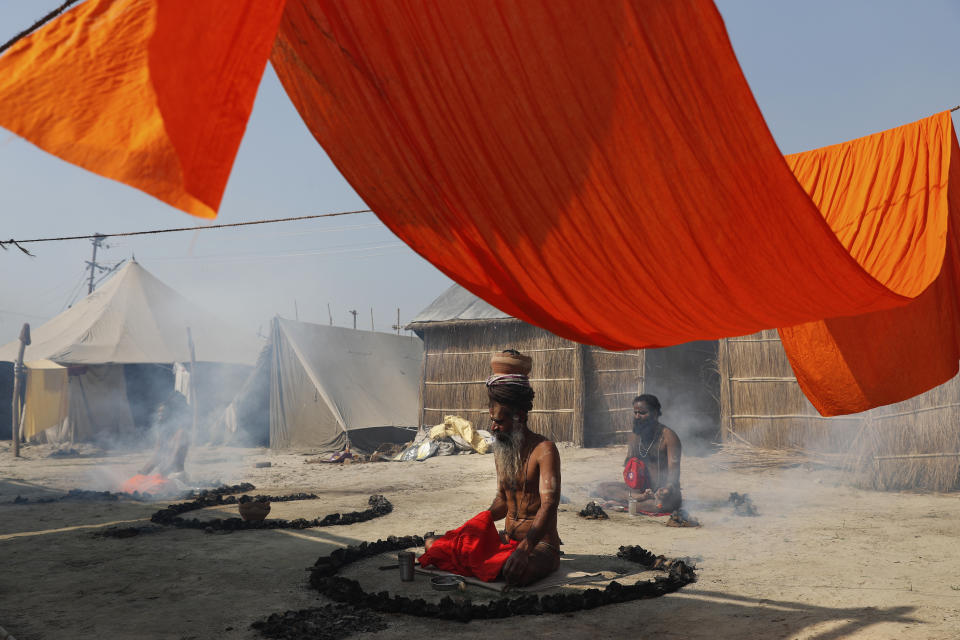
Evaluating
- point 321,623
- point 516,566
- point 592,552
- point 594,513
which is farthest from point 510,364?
point 594,513

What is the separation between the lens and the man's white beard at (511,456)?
539 centimetres

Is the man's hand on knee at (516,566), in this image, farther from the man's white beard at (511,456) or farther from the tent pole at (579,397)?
the tent pole at (579,397)

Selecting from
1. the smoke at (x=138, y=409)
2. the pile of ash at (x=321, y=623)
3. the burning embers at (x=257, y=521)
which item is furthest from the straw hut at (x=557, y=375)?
the pile of ash at (x=321, y=623)

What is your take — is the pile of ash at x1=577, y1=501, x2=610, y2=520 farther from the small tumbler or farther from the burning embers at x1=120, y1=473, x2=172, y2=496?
the burning embers at x1=120, y1=473, x2=172, y2=496

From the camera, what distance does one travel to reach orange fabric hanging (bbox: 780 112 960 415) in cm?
414

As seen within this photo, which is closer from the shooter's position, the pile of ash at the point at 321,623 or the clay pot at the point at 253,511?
the pile of ash at the point at 321,623

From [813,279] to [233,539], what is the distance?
19.7 feet

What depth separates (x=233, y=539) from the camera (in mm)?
7051

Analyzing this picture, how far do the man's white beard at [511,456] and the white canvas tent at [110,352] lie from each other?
19103 millimetres

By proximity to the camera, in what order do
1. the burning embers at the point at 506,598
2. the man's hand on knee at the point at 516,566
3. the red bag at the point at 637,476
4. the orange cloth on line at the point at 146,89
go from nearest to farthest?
the orange cloth on line at the point at 146,89, the burning embers at the point at 506,598, the man's hand on knee at the point at 516,566, the red bag at the point at 637,476

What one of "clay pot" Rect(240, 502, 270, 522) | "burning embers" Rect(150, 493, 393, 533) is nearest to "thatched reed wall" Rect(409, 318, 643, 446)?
"burning embers" Rect(150, 493, 393, 533)

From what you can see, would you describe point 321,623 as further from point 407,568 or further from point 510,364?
point 510,364

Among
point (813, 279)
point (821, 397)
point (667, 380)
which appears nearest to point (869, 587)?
point (821, 397)

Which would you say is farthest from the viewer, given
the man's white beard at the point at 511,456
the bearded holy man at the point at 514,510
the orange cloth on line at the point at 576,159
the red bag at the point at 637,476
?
the red bag at the point at 637,476
